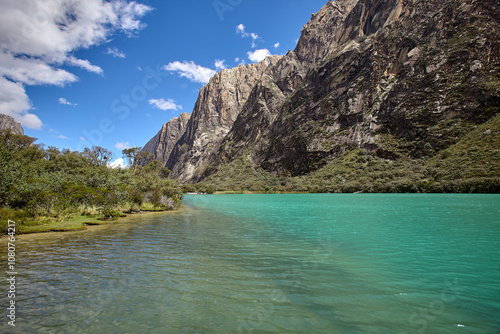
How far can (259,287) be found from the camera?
8383mm

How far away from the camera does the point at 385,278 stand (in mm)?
9422

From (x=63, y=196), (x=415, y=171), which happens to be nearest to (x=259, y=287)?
(x=63, y=196)

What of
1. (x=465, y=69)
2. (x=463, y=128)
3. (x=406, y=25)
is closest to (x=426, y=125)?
(x=463, y=128)

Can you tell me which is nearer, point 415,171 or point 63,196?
point 63,196

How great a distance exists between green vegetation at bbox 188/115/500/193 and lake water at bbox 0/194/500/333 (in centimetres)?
7843

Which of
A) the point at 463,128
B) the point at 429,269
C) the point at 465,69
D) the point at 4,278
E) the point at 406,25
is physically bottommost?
the point at 429,269

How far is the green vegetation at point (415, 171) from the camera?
241 ft

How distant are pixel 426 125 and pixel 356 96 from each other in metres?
51.4

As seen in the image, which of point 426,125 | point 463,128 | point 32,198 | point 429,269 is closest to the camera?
point 429,269

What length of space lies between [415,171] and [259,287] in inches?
4596

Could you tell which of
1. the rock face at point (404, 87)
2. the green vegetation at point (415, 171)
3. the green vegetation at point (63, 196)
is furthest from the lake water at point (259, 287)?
the rock face at point (404, 87)

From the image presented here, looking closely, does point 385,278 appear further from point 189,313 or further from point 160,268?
point 160,268

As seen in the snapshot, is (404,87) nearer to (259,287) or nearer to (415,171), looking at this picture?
(415,171)

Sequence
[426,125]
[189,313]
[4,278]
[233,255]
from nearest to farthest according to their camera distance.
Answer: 1. [189,313]
2. [4,278]
3. [233,255]
4. [426,125]
